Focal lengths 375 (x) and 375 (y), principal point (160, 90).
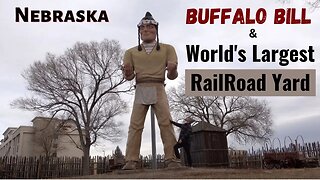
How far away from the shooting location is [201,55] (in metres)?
8.02

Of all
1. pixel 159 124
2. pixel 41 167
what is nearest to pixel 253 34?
pixel 159 124

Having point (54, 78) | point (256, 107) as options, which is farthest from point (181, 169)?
point (256, 107)

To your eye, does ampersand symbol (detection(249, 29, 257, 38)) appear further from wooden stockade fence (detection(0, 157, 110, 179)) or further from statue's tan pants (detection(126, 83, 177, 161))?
wooden stockade fence (detection(0, 157, 110, 179))

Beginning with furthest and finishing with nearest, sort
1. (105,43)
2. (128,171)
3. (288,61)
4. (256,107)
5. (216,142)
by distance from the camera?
(256,107) < (105,43) < (216,142) < (128,171) < (288,61)

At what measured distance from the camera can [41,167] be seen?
22438mm

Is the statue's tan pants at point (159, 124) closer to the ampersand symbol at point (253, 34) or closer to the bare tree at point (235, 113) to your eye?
Answer: the ampersand symbol at point (253, 34)

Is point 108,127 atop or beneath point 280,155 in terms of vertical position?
atop

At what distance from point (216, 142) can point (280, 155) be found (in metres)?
4.20

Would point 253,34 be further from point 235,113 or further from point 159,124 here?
point 235,113

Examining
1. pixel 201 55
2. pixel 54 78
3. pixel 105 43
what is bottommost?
pixel 201 55

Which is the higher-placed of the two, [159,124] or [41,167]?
[159,124]

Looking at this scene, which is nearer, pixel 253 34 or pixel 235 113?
pixel 253 34

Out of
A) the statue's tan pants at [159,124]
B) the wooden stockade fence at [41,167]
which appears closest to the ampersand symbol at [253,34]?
the statue's tan pants at [159,124]

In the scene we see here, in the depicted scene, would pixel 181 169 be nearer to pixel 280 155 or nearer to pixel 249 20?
pixel 249 20
